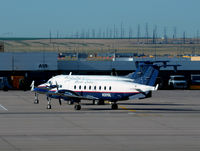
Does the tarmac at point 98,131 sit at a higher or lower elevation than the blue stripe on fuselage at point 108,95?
lower

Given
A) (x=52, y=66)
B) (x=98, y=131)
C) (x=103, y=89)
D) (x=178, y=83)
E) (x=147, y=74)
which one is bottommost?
(x=178, y=83)

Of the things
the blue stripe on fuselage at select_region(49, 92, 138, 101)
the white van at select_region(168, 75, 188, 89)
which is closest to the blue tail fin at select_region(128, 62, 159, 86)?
the blue stripe on fuselage at select_region(49, 92, 138, 101)

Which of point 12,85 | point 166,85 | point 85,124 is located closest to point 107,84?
point 85,124

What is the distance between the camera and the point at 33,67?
314ft

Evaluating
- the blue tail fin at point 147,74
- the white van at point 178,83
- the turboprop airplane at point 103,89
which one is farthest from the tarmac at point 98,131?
the white van at point 178,83

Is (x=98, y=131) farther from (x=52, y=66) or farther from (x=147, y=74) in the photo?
(x=52, y=66)

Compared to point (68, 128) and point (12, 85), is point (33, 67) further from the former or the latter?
point (68, 128)

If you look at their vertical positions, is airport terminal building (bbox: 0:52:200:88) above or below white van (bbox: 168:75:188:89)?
above

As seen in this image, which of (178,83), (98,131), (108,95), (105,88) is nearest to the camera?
(98,131)

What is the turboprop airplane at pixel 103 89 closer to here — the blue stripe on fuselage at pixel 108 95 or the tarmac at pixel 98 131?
the blue stripe on fuselage at pixel 108 95

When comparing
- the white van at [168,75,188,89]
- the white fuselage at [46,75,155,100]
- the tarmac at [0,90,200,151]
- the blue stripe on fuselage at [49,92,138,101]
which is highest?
the white fuselage at [46,75,155,100]

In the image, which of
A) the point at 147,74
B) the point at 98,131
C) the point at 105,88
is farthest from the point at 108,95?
the point at 98,131

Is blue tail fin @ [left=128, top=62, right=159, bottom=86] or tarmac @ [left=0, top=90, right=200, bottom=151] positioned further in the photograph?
blue tail fin @ [left=128, top=62, right=159, bottom=86]

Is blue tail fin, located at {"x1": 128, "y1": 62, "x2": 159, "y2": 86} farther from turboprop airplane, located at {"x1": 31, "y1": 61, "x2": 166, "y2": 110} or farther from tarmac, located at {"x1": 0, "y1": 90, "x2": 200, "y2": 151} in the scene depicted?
tarmac, located at {"x1": 0, "y1": 90, "x2": 200, "y2": 151}
